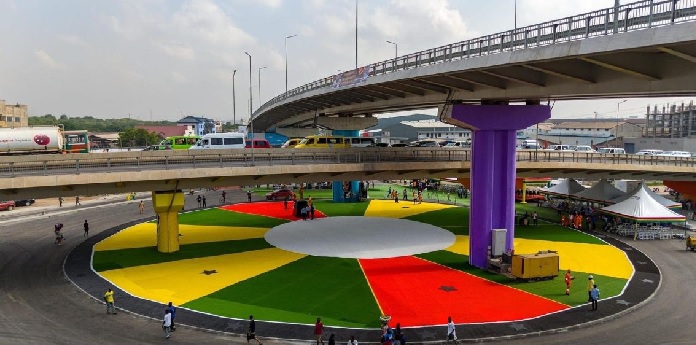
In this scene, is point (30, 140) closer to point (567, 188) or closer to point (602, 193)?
point (602, 193)

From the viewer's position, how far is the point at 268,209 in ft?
182

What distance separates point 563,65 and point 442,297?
44.0ft

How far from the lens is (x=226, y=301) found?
25078mm

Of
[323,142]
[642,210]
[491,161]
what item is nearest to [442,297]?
[491,161]

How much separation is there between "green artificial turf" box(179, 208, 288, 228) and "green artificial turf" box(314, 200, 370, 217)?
6905 mm

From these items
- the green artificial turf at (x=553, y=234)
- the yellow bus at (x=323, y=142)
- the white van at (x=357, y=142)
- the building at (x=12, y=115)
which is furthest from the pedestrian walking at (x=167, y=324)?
the building at (x=12, y=115)

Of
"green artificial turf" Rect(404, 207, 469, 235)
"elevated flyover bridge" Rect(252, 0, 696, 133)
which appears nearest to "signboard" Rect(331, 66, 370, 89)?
"elevated flyover bridge" Rect(252, 0, 696, 133)

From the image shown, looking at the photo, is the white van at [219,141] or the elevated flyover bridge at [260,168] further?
the white van at [219,141]

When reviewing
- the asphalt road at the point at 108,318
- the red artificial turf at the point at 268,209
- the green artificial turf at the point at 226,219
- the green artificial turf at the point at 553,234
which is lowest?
the asphalt road at the point at 108,318

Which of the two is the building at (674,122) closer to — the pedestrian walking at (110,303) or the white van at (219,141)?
the white van at (219,141)

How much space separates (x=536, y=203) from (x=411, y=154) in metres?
30.2

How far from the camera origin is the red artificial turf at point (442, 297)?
23.3 meters

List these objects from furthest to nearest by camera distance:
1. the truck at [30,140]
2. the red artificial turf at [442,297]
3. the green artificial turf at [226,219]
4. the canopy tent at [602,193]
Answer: the canopy tent at [602,193], the green artificial turf at [226,219], the truck at [30,140], the red artificial turf at [442,297]

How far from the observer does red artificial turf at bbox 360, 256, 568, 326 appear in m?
23.3
